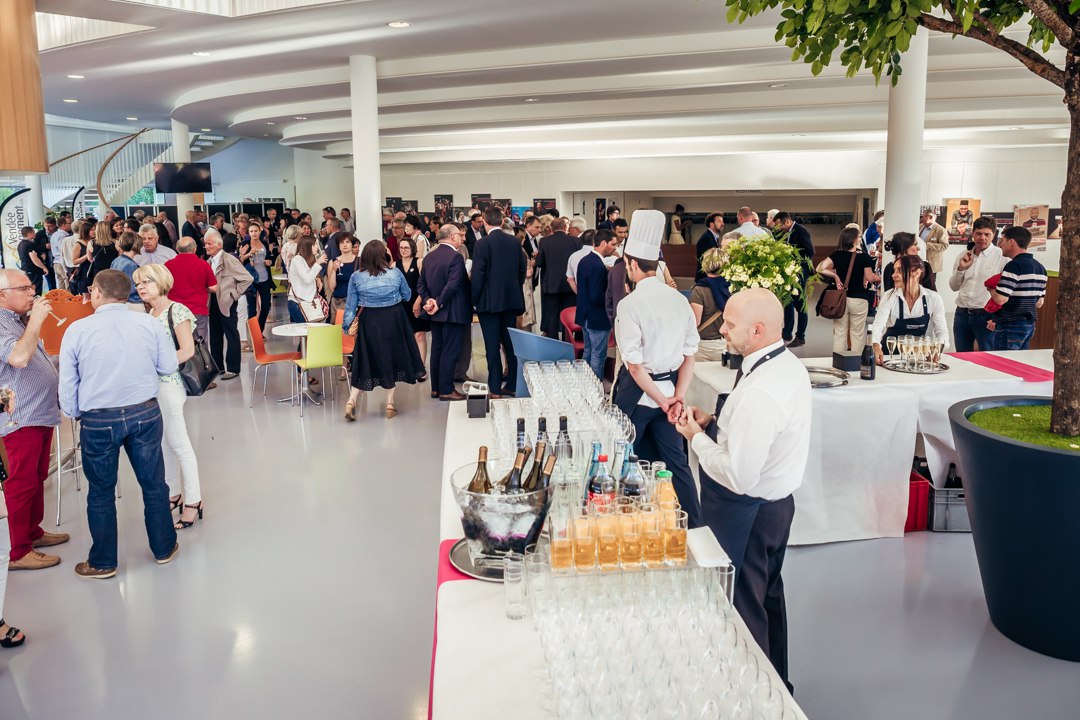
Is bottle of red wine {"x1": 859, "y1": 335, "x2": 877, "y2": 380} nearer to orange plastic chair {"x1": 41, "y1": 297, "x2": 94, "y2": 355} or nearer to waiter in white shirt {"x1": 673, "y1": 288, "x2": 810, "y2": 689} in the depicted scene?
waiter in white shirt {"x1": 673, "y1": 288, "x2": 810, "y2": 689}

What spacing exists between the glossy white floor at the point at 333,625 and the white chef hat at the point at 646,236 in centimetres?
183

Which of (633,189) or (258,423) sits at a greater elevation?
(633,189)

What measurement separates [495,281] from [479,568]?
553 cm

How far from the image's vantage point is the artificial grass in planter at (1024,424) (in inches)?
133

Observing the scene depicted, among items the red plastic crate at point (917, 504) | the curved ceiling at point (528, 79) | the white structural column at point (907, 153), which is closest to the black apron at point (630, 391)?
the red plastic crate at point (917, 504)

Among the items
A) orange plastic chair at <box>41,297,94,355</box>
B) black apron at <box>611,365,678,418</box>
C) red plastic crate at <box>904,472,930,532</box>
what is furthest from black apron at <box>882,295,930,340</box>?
orange plastic chair at <box>41,297,94,355</box>

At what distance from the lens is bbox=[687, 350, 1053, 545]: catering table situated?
4555mm

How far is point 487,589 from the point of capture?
245 cm

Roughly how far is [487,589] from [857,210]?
1809cm

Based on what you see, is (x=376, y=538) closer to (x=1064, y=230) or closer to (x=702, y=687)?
(x=702, y=687)

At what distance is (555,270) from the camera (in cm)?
895

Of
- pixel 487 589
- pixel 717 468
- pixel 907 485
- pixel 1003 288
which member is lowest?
pixel 907 485

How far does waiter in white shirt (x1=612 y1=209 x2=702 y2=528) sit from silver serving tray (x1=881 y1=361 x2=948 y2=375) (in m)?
1.46

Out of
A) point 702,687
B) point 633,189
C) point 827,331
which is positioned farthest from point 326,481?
point 633,189
